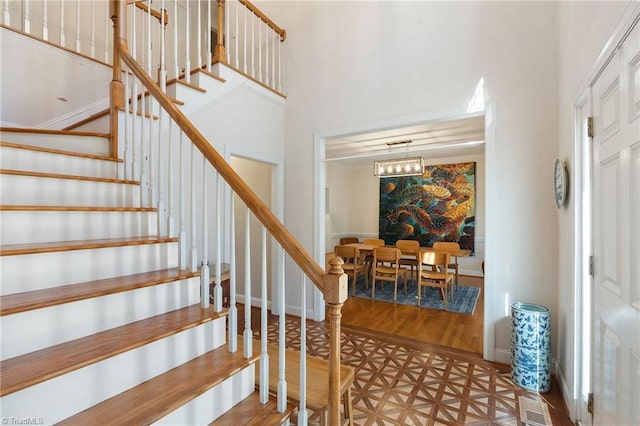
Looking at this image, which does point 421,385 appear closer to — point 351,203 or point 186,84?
point 186,84

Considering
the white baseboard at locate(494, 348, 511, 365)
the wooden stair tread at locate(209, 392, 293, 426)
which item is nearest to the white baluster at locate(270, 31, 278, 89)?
the wooden stair tread at locate(209, 392, 293, 426)

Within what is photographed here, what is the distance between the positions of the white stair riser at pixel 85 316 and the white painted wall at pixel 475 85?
222 cm

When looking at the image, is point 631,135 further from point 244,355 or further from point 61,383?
point 61,383

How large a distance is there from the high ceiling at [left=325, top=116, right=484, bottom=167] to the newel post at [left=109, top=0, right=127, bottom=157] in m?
2.20

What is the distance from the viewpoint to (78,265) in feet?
4.73

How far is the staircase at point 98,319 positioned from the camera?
104cm

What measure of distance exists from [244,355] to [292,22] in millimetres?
4068

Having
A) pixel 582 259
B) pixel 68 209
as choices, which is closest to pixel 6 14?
pixel 68 209

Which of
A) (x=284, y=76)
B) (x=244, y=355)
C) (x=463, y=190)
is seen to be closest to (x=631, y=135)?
(x=244, y=355)

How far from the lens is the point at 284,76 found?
3844 millimetres

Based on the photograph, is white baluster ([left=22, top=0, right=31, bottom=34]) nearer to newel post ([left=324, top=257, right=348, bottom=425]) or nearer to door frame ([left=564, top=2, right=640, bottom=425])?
newel post ([left=324, top=257, right=348, bottom=425])

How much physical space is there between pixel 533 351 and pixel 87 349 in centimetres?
285

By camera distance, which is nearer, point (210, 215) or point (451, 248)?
point (210, 215)

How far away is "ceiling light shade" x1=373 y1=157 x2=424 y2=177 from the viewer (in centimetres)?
427
